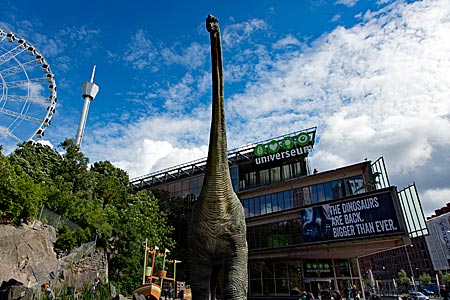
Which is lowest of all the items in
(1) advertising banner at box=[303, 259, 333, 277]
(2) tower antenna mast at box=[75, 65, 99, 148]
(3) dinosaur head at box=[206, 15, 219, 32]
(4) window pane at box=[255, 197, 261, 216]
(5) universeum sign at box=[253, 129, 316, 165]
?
(1) advertising banner at box=[303, 259, 333, 277]

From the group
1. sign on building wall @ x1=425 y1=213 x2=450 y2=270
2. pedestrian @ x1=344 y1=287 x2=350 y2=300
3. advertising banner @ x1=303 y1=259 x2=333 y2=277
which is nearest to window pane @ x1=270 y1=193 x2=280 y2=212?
advertising banner @ x1=303 y1=259 x2=333 y2=277

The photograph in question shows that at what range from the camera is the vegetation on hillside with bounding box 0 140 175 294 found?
51.0 feet

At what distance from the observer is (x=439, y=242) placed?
66500 millimetres

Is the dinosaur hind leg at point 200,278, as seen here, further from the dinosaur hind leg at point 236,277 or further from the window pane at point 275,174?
the window pane at point 275,174

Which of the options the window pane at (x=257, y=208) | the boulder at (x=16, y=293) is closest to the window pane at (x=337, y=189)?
the window pane at (x=257, y=208)

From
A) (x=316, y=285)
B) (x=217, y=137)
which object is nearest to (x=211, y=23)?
(x=217, y=137)

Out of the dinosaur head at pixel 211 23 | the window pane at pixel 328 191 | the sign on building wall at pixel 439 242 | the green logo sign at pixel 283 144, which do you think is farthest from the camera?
the sign on building wall at pixel 439 242

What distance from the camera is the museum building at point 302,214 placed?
2161cm

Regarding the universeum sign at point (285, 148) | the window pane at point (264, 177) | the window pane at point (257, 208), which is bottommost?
the window pane at point (257, 208)

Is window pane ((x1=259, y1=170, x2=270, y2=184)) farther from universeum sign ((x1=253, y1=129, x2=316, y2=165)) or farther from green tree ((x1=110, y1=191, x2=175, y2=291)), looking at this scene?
green tree ((x1=110, y1=191, x2=175, y2=291))

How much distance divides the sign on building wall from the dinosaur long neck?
69061mm

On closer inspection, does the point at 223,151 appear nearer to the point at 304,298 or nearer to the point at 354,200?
the point at 304,298

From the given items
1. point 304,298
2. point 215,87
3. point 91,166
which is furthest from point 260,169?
point 215,87

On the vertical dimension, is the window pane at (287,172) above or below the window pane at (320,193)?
above
